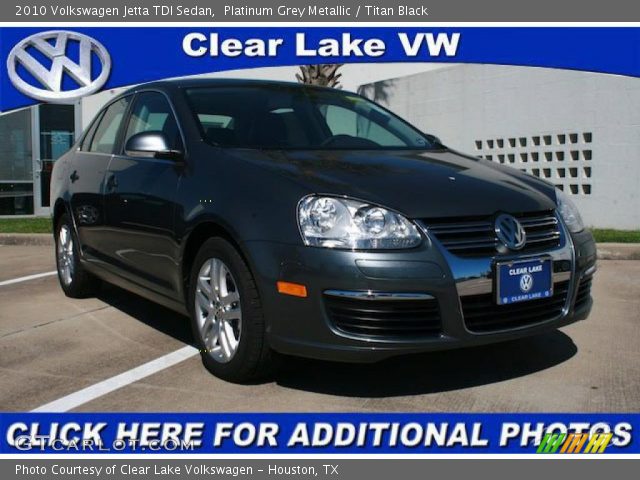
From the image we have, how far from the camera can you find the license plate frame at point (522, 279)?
3.41 meters

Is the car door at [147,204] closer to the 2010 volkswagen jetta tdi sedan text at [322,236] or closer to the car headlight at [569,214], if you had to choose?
the 2010 volkswagen jetta tdi sedan text at [322,236]

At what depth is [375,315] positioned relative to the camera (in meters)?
3.29

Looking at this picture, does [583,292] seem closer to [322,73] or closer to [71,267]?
[71,267]

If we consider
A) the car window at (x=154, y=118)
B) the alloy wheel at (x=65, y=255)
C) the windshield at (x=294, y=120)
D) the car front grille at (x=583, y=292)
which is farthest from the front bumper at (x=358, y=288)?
the alloy wheel at (x=65, y=255)

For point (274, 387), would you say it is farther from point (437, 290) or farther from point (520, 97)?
point (520, 97)

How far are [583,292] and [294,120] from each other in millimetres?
1963

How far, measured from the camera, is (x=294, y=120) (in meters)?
4.60

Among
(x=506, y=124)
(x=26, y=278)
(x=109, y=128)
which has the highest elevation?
(x=506, y=124)

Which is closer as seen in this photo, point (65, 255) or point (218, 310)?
point (218, 310)

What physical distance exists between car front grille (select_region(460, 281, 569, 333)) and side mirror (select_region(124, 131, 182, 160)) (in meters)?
1.81

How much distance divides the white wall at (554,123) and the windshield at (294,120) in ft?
20.0

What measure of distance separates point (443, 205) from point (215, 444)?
146 cm

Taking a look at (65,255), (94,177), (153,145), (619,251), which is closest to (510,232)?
(153,145)

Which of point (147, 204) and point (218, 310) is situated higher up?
point (147, 204)
